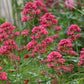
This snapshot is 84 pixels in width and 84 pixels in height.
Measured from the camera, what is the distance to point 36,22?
3980mm

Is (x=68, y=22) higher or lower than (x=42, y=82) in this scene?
higher

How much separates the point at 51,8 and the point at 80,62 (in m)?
2.37

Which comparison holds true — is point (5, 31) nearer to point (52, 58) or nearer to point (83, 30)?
point (52, 58)

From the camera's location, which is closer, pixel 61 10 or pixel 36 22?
pixel 36 22

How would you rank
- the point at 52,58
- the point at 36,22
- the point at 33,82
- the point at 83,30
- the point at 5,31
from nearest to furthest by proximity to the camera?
the point at 52,58 < the point at 5,31 < the point at 33,82 < the point at 36,22 < the point at 83,30

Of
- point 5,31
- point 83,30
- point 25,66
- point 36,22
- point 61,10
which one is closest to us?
point 5,31

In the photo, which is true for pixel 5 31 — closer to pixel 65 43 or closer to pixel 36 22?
pixel 65 43

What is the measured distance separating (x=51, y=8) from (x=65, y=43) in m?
2.39

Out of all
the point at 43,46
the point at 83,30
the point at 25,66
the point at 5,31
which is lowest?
the point at 25,66

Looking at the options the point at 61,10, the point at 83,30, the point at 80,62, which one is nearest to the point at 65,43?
the point at 80,62

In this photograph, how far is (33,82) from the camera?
2887 mm

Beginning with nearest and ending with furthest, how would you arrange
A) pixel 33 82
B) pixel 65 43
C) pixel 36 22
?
Answer: pixel 65 43, pixel 33 82, pixel 36 22

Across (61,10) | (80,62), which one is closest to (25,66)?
(80,62)

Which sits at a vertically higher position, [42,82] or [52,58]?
[52,58]
